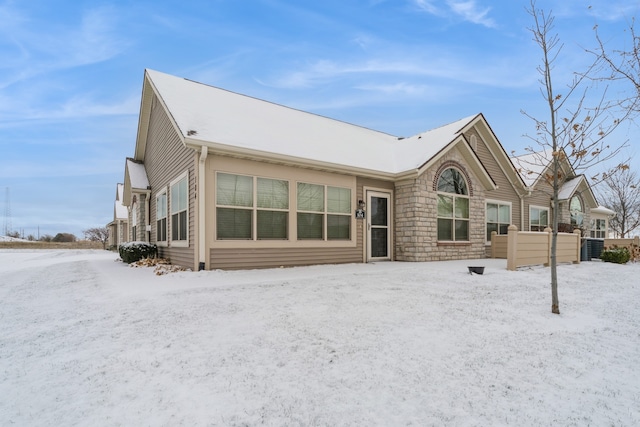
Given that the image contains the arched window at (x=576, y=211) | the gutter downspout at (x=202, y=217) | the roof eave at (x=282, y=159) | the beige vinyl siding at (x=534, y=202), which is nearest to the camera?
the roof eave at (x=282, y=159)

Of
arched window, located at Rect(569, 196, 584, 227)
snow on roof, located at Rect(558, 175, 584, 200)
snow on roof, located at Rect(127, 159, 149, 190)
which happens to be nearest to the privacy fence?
snow on roof, located at Rect(558, 175, 584, 200)

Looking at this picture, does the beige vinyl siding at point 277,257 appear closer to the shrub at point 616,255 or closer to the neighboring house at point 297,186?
the neighboring house at point 297,186

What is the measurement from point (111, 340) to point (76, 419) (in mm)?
1476

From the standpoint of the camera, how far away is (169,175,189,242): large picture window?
28.8 feet

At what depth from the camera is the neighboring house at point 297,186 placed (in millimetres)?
8039

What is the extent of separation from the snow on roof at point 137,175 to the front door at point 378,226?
30.5 feet

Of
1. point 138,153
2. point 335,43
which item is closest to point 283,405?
point 335,43

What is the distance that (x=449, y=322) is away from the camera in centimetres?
427

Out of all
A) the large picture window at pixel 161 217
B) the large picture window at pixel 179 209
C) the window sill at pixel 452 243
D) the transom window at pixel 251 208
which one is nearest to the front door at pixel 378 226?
the window sill at pixel 452 243

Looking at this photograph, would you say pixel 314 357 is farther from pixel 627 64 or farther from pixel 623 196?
pixel 623 196

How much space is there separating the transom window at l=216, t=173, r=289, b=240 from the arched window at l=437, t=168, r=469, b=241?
5.58 metres

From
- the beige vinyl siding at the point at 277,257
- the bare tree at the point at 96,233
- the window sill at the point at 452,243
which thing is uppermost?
the window sill at the point at 452,243

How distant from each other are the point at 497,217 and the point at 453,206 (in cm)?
383

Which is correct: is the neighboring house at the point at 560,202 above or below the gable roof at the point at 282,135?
below
